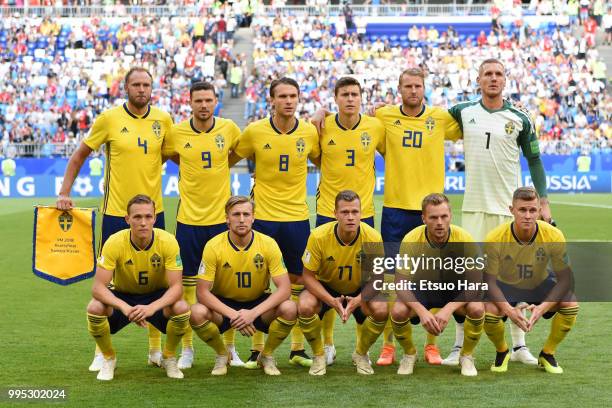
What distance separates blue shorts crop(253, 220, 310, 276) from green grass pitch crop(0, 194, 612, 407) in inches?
30.4

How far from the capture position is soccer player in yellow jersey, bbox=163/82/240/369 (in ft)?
26.9

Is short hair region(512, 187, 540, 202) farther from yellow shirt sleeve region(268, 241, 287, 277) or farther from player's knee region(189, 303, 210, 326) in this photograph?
player's knee region(189, 303, 210, 326)

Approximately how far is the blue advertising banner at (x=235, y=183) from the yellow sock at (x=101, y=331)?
1789 cm

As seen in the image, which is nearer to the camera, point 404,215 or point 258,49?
point 404,215

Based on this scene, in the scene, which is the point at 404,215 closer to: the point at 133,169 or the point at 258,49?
the point at 133,169

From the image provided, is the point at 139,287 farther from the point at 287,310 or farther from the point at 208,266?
the point at 287,310

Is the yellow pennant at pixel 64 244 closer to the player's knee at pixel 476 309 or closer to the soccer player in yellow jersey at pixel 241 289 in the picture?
the soccer player in yellow jersey at pixel 241 289

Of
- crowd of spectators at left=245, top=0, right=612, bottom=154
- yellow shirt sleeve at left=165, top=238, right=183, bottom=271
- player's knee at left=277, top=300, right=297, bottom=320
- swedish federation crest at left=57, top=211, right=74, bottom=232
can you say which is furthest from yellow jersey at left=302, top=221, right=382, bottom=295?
crowd of spectators at left=245, top=0, right=612, bottom=154

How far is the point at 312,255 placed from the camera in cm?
764

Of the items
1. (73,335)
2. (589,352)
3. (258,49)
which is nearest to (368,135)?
(589,352)

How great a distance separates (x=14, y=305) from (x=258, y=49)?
25199 millimetres

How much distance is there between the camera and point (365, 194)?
8.29 metres

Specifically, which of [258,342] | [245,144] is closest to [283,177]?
[245,144]

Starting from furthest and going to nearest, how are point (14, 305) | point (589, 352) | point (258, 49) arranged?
point (258, 49) → point (14, 305) → point (589, 352)
